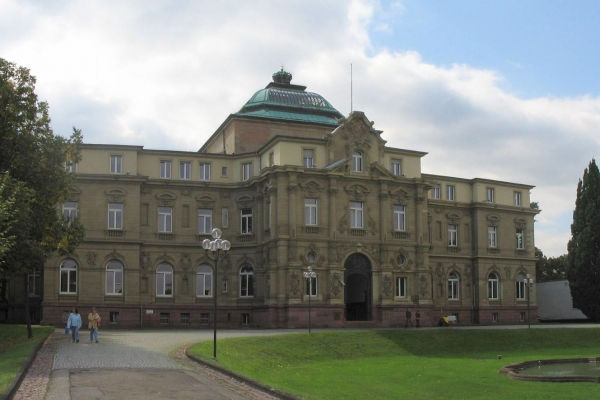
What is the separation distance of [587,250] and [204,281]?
1385 inches

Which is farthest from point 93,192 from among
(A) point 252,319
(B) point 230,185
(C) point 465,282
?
(C) point 465,282

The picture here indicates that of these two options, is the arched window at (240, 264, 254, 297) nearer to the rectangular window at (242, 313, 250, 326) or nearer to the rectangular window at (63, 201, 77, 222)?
the rectangular window at (242, 313, 250, 326)

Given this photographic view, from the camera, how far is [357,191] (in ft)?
200

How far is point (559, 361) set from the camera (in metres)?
41.9

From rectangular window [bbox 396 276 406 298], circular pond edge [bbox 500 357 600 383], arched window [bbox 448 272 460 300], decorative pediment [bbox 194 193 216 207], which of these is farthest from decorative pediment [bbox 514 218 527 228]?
circular pond edge [bbox 500 357 600 383]

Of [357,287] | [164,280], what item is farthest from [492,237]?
[164,280]

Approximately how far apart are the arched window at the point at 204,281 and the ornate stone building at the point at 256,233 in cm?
10

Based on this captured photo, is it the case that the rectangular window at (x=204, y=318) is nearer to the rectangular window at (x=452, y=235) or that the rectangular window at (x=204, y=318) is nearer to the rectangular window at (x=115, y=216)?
the rectangular window at (x=115, y=216)

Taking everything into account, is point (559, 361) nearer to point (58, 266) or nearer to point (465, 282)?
point (465, 282)

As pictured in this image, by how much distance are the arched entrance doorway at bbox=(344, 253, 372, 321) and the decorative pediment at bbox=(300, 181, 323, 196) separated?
5747mm

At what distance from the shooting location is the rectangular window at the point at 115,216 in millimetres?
60625

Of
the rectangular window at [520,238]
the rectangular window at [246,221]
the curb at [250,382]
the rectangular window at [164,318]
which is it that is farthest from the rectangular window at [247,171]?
the curb at [250,382]

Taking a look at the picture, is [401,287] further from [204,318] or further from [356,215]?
[204,318]

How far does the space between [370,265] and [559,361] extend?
2096cm
